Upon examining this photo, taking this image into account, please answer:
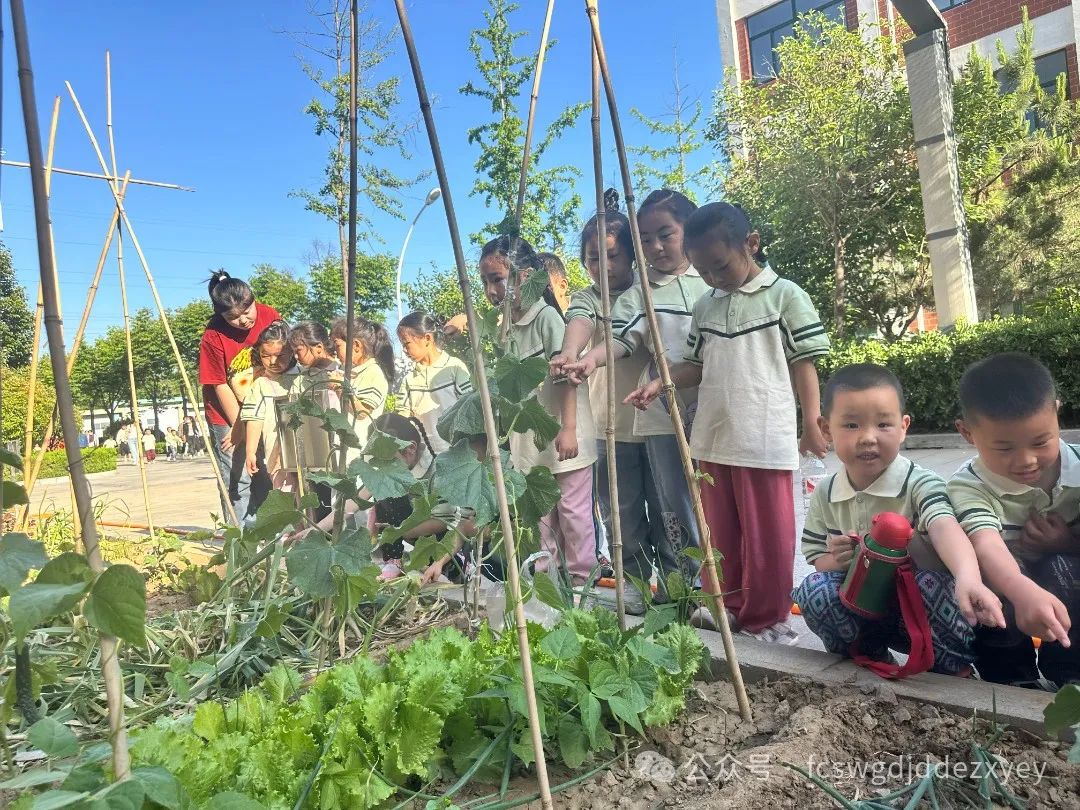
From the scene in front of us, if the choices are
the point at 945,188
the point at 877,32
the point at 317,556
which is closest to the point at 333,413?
the point at 317,556

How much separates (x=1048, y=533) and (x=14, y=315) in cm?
2891

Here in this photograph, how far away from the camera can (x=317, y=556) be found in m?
1.52

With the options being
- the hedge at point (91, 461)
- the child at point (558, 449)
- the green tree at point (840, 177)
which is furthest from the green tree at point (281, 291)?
the child at point (558, 449)

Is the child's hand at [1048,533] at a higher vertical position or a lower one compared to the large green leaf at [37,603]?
lower

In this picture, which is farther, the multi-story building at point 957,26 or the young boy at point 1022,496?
the multi-story building at point 957,26

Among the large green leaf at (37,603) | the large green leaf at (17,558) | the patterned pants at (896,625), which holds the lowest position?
the patterned pants at (896,625)

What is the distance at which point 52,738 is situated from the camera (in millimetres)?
1018

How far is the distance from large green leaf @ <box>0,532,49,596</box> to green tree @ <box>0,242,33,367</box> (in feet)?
86.3

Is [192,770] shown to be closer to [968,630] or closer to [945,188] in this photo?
[968,630]

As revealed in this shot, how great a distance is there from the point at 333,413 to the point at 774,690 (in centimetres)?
107

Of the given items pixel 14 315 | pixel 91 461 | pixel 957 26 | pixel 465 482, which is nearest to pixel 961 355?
pixel 465 482

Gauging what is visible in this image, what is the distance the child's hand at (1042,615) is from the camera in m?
1.31

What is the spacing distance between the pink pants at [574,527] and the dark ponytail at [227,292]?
290cm

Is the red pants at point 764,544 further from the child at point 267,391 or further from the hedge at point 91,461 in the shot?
the hedge at point 91,461
